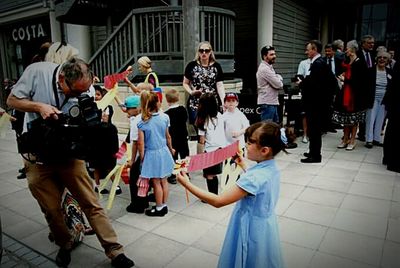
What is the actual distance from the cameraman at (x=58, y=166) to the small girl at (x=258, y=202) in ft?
3.57

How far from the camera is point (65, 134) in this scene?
2.19 meters

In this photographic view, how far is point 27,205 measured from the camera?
3971 mm

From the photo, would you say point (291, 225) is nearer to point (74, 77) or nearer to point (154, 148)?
point (154, 148)

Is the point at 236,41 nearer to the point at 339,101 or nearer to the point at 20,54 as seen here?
the point at 339,101

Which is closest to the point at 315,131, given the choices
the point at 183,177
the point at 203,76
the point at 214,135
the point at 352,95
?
the point at 352,95

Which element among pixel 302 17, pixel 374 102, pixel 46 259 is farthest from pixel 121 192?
pixel 302 17

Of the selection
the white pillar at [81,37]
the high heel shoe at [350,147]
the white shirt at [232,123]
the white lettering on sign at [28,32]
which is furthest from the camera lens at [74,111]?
the white lettering on sign at [28,32]

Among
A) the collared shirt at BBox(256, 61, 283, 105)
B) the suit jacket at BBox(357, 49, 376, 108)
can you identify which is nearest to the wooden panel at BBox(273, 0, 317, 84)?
the suit jacket at BBox(357, 49, 376, 108)

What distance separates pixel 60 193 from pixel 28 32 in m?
12.2

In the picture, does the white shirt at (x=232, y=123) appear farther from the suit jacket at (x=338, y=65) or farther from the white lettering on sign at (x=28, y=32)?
the white lettering on sign at (x=28, y=32)

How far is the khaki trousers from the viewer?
247 centimetres

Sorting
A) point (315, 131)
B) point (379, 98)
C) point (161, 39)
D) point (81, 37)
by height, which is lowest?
point (315, 131)

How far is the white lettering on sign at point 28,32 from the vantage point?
12102mm

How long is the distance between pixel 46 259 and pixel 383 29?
13614 millimetres
